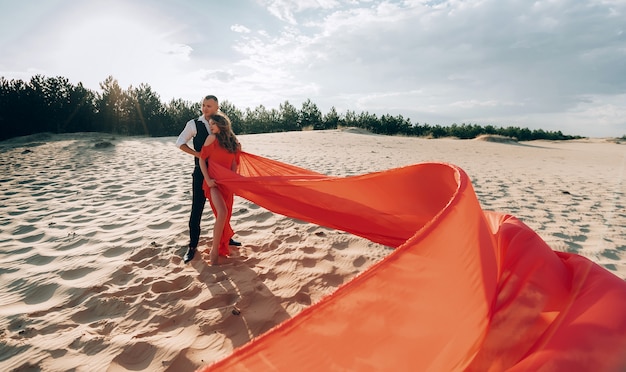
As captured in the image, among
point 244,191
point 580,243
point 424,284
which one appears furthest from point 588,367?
point 580,243

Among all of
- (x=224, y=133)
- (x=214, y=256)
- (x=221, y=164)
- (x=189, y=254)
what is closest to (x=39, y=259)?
(x=189, y=254)

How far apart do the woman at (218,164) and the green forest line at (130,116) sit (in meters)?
22.4

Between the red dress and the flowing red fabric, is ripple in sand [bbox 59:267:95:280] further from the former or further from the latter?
the flowing red fabric

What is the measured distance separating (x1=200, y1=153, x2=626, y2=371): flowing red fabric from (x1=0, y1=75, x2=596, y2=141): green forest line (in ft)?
81.6

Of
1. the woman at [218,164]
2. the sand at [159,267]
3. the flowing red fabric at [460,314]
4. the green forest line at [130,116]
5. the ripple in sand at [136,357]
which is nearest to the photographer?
the flowing red fabric at [460,314]

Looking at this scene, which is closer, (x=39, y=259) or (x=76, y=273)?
(x=76, y=273)

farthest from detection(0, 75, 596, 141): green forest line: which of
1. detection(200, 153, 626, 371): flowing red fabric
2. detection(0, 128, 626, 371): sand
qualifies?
detection(200, 153, 626, 371): flowing red fabric

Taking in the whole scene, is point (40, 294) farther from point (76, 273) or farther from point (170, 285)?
point (170, 285)

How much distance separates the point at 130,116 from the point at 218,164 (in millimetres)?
24921

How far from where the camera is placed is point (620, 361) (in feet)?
4.59

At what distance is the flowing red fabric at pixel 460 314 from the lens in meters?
1.28

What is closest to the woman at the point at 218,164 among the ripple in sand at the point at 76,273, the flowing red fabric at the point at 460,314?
the ripple in sand at the point at 76,273

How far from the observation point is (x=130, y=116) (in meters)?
24.3

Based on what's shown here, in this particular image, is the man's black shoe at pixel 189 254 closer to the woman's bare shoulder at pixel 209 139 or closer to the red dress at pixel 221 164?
the red dress at pixel 221 164
